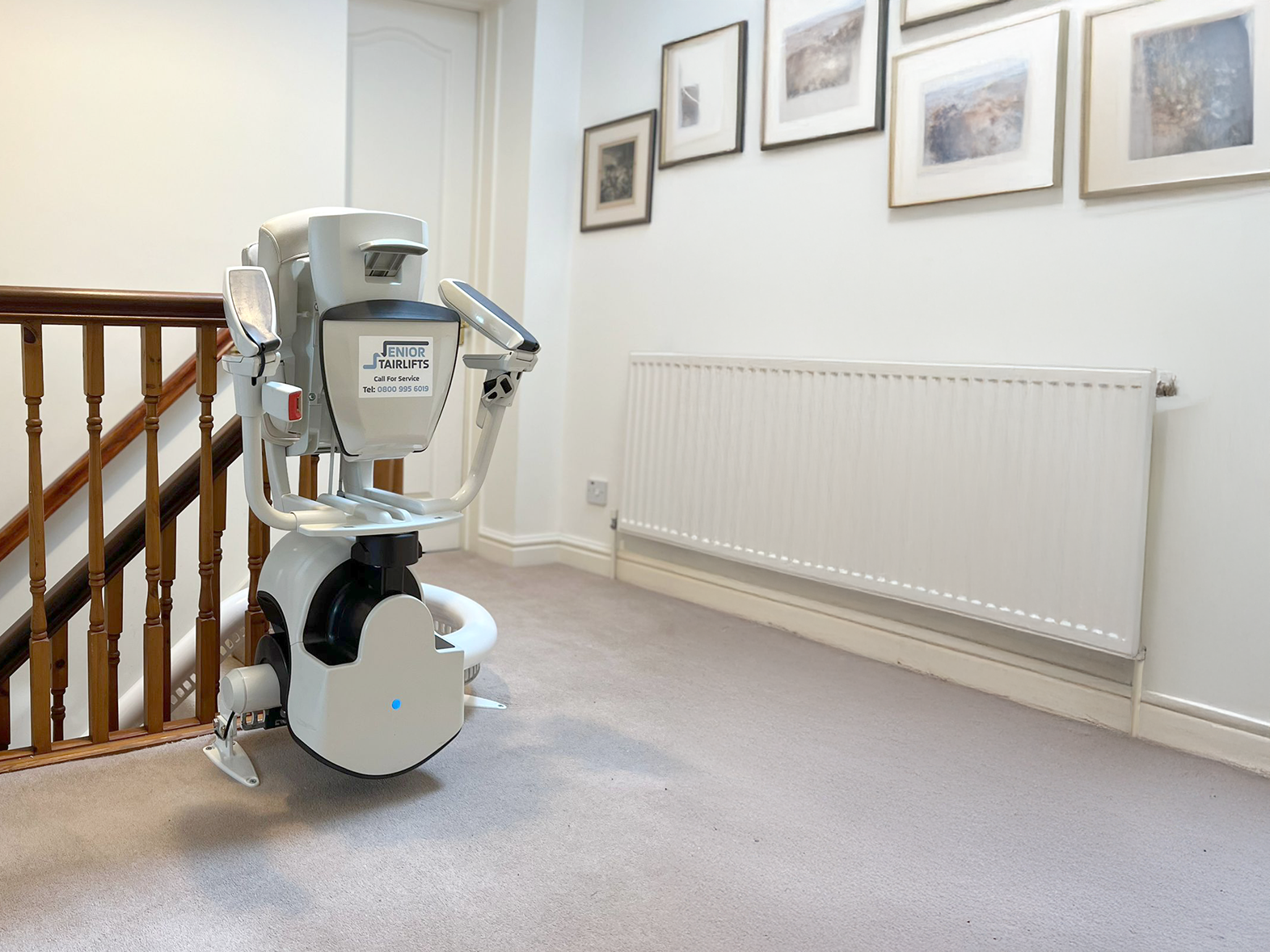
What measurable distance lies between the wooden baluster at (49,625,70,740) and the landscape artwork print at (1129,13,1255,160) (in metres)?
2.68

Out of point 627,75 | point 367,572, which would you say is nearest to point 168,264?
point 627,75

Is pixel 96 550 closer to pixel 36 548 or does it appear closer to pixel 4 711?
pixel 36 548

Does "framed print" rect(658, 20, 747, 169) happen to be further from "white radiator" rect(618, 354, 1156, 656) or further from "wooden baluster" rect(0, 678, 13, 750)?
"wooden baluster" rect(0, 678, 13, 750)

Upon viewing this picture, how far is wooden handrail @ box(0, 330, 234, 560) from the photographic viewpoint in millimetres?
2916

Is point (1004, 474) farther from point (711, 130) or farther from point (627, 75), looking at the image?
point (627, 75)

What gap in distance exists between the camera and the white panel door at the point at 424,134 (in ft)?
12.1

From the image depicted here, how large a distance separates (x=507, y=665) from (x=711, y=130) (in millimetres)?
1847

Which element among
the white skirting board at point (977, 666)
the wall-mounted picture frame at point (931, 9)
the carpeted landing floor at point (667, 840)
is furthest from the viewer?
the wall-mounted picture frame at point (931, 9)

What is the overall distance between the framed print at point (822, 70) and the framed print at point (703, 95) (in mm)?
128

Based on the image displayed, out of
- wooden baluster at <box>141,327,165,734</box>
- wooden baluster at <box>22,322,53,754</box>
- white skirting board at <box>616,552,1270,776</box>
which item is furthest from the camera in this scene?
white skirting board at <box>616,552,1270,776</box>

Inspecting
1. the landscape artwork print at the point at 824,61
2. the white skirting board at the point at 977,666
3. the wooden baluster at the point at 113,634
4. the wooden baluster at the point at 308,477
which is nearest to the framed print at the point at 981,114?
the landscape artwork print at the point at 824,61

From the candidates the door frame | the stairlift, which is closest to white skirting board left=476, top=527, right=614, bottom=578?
the door frame

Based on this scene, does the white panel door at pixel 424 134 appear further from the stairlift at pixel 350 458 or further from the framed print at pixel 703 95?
the stairlift at pixel 350 458

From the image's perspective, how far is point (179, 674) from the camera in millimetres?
2594
